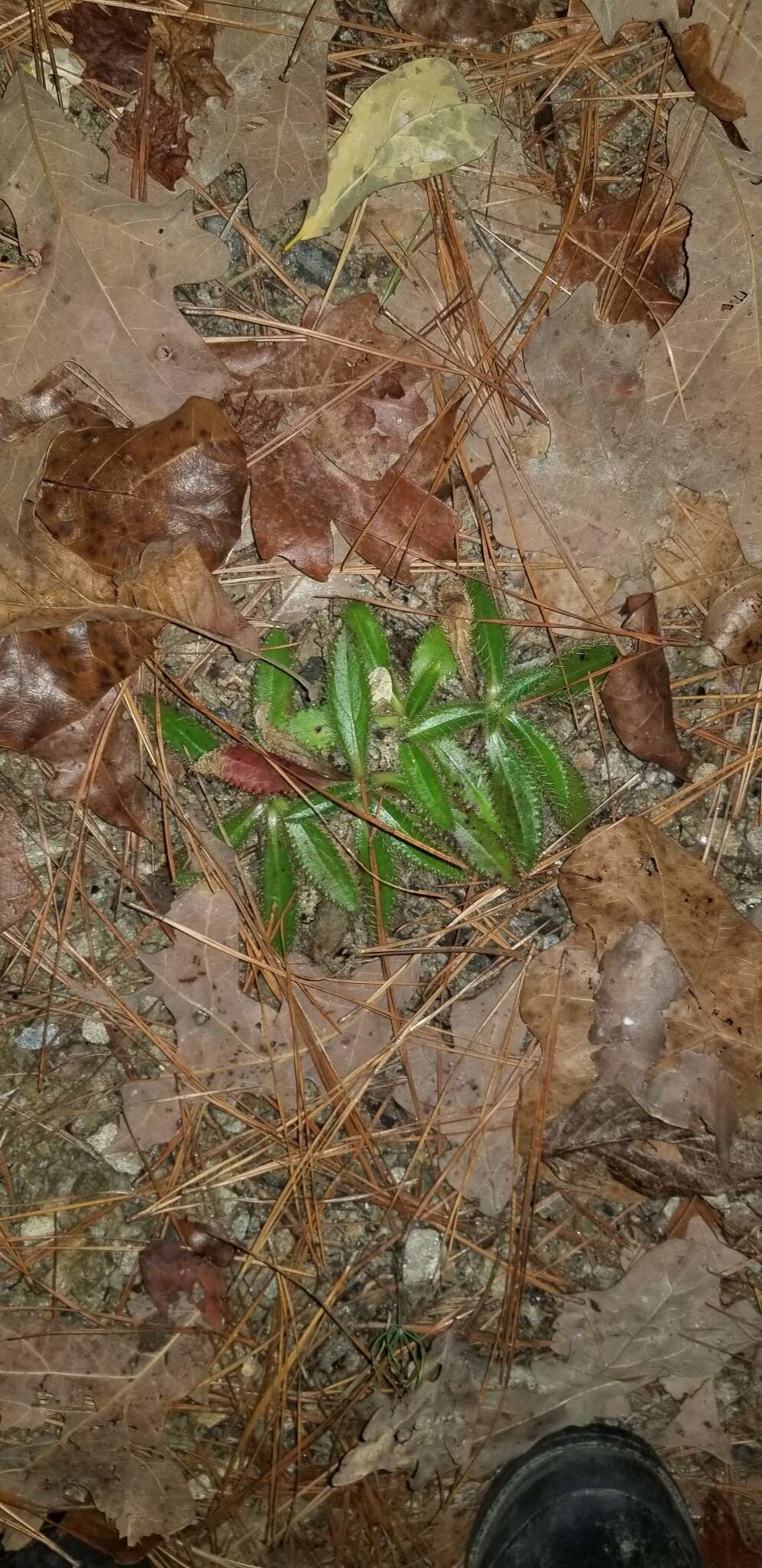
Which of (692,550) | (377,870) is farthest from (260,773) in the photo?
(692,550)

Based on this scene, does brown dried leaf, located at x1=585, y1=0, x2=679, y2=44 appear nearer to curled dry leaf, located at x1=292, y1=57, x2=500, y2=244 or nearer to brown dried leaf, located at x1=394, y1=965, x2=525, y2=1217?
curled dry leaf, located at x1=292, y1=57, x2=500, y2=244

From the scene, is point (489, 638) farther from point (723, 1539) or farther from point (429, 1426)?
point (723, 1539)

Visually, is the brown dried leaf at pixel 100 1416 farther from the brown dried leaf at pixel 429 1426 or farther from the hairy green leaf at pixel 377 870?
the hairy green leaf at pixel 377 870

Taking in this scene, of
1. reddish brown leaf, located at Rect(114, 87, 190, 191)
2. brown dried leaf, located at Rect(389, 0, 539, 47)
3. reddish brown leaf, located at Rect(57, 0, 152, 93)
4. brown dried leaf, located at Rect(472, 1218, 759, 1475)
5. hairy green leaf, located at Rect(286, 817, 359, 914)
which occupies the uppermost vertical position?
brown dried leaf, located at Rect(389, 0, 539, 47)

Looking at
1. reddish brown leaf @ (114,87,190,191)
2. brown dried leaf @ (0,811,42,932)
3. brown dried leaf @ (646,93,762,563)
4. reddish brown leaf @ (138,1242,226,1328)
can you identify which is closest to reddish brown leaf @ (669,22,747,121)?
brown dried leaf @ (646,93,762,563)

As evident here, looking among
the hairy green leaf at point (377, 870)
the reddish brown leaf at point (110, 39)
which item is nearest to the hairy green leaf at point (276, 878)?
the hairy green leaf at point (377, 870)

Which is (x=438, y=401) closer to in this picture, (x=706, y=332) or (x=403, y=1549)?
(x=706, y=332)

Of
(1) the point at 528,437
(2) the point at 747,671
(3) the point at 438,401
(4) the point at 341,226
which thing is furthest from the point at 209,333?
(2) the point at 747,671
